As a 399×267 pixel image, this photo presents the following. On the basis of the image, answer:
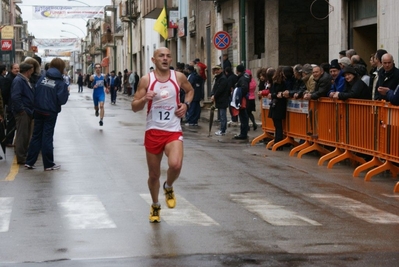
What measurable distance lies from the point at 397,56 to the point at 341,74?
415 cm

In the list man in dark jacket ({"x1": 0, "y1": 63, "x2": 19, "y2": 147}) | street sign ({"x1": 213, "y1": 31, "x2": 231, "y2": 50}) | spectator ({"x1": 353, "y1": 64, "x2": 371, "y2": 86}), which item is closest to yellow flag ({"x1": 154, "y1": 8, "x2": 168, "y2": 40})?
street sign ({"x1": 213, "y1": 31, "x2": 231, "y2": 50})

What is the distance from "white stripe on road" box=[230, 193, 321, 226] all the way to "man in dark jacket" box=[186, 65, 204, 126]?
14.9 m

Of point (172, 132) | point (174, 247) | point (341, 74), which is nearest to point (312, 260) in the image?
point (174, 247)

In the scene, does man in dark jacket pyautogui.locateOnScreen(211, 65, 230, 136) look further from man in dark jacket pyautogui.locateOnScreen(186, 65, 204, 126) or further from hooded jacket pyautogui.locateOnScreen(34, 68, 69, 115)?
hooded jacket pyautogui.locateOnScreen(34, 68, 69, 115)

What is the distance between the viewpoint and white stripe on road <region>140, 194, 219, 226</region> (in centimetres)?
917

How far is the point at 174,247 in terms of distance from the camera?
7809 millimetres

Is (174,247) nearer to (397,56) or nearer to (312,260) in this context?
(312,260)

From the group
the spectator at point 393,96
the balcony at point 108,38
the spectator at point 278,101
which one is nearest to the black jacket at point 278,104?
the spectator at point 278,101

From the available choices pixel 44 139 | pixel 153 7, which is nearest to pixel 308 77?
pixel 44 139

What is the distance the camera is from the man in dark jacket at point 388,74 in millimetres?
13969

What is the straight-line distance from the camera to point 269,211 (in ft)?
32.8

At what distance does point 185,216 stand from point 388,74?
5876 mm

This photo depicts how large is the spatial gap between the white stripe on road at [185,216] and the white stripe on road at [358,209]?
5.67 feet

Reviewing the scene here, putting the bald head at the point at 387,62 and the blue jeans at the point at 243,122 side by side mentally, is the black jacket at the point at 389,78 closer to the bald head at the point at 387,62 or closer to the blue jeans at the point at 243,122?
the bald head at the point at 387,62
